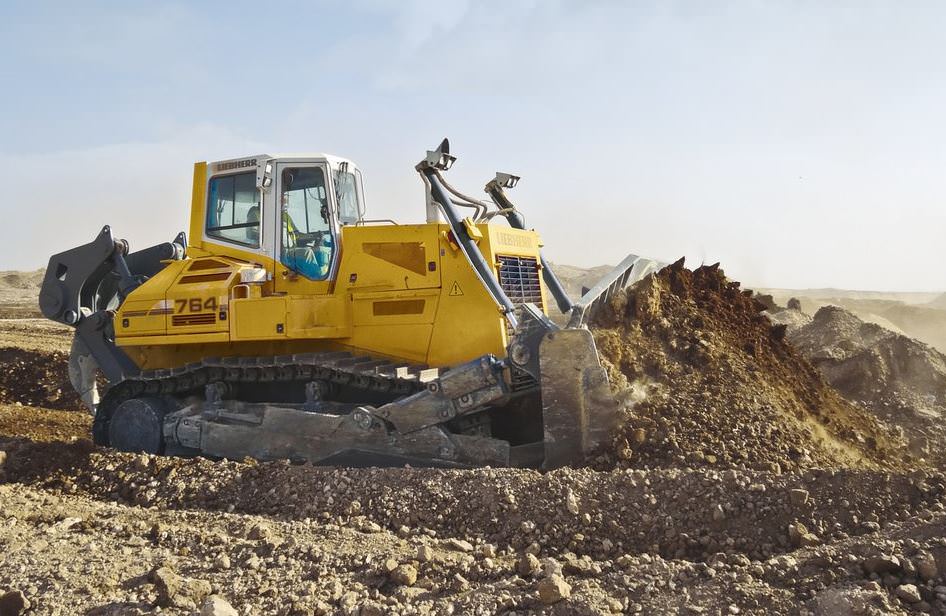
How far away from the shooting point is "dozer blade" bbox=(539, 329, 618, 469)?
6746 mm

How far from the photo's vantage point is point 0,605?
4508 mm

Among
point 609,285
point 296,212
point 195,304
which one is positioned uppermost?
point 296,212

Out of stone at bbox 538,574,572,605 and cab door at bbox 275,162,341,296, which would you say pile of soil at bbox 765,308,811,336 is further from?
stone at bbox 538,574,572,605

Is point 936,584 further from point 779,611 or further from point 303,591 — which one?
point 303,591

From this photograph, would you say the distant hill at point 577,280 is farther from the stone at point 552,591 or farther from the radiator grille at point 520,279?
the stone at point 552,591

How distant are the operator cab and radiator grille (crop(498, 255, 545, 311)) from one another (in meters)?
1.49

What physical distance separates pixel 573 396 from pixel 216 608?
3366mm

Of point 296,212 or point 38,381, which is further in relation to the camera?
point 38,381

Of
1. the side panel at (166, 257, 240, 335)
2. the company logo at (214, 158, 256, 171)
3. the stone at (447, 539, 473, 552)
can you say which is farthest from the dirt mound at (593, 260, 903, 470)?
the company logo at (214, 158, 256, 171)

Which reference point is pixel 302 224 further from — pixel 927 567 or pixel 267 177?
pixel 927 567

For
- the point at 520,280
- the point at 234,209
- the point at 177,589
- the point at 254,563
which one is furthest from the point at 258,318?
the point at 177,589

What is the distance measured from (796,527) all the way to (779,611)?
1.22 meters

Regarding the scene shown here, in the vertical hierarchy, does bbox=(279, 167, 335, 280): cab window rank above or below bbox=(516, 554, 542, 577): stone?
above

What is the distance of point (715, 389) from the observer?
24.5ft
